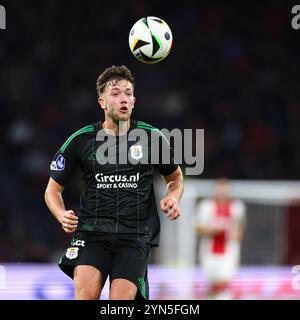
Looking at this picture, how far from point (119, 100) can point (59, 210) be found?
0.84 m

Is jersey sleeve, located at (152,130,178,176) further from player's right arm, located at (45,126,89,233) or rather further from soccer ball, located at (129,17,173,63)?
soccer ball, located at (129,17,173,63)

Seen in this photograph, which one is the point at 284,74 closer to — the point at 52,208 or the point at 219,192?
the point at 219,192

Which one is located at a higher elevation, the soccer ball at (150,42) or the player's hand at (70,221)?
the soccer ball at (150,42)

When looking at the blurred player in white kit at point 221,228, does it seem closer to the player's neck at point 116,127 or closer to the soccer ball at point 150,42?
the soccer ball at point 150,42

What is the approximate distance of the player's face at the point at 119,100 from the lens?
6176 millimetres

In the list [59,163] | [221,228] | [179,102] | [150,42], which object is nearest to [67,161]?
[59,163]

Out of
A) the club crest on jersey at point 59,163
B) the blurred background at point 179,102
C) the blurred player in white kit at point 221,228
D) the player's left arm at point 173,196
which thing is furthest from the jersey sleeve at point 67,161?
the blurred background at point 179,102

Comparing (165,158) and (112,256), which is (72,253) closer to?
(112,256)

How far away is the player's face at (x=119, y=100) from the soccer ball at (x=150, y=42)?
605mm

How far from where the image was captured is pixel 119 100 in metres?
6.17

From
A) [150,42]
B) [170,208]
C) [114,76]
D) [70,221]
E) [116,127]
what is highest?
[150,42]

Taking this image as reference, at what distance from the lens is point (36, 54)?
1733 cm
